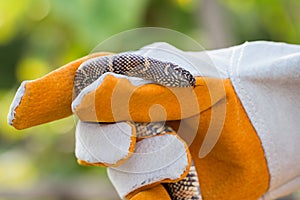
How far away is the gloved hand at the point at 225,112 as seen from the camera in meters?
0.72

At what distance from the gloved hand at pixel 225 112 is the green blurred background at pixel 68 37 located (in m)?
1.19

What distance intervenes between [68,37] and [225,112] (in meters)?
1.90

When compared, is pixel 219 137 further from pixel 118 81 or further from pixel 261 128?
pixel 118 81

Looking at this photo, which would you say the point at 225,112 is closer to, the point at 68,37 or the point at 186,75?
the point at 186,75

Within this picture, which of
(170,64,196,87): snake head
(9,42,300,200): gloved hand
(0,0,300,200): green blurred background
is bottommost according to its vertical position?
(0,0,300,200): green blurred background

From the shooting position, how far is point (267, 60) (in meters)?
0.83

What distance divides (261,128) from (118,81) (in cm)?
23

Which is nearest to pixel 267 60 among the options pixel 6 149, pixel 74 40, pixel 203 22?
pixel 203 22

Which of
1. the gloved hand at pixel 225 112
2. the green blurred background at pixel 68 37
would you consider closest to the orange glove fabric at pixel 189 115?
the gloved hand at pixel 225 112

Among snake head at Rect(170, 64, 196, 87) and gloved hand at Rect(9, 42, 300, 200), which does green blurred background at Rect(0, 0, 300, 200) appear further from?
snake head at Rect(170, 64, 196, 87)

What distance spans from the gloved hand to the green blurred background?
1.19m

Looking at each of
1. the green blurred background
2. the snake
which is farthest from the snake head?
the green blurred background

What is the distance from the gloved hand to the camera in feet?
2.37

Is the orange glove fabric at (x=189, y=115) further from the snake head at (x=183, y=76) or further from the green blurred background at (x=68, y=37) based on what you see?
the green blurred background at (x=68, y=37)
